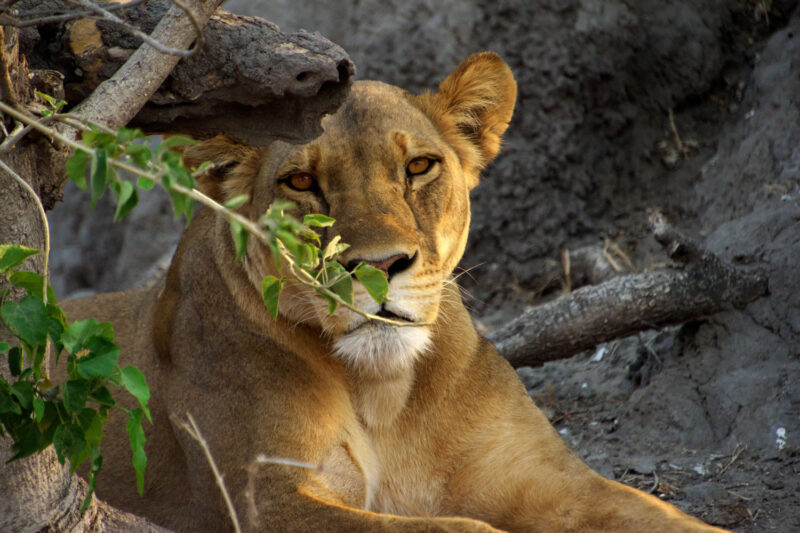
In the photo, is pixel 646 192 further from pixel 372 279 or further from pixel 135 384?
pixel 135 384

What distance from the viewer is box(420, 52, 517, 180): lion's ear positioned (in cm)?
345

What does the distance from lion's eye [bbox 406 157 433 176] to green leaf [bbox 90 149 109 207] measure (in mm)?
1374

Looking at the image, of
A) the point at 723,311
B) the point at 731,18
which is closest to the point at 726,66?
the point at 731,18

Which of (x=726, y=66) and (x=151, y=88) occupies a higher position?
(x=151, y=88)

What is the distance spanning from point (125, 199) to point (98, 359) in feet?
1.67

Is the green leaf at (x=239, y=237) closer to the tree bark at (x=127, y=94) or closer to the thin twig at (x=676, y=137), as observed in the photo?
the tree bark at (x=127, y=94)

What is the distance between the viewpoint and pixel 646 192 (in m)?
5.81

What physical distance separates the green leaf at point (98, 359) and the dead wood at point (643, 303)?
2633mm

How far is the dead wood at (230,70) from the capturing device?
2.79m

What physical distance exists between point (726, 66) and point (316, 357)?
358 centimetres

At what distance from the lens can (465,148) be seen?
355 cm

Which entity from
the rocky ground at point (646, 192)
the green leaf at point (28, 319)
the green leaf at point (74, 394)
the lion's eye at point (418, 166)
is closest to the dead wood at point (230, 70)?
the lion's eye at point (418, 166)

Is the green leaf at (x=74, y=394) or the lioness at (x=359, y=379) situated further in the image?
the lioness at (x=359, y=379)

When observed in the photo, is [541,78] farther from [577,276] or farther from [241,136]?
[241,136]
